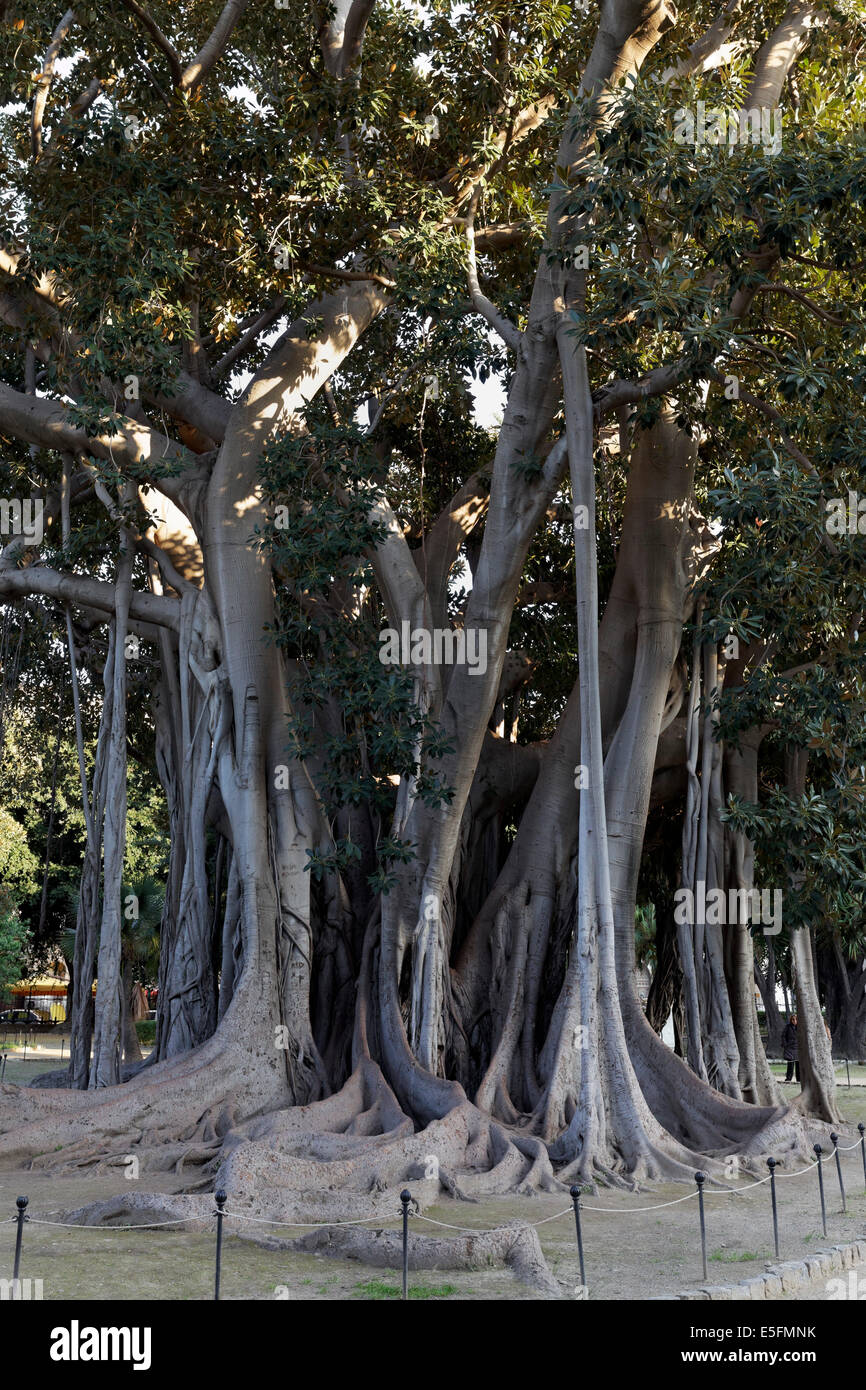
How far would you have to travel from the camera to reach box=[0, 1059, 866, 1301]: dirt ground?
545cm

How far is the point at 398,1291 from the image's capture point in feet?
17.7

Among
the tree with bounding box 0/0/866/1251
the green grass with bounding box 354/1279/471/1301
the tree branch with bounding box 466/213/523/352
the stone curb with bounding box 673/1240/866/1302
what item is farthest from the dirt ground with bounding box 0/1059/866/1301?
the tree branch with bounding box 466/213/523/352

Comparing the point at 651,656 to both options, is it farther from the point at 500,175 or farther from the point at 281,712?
the point at 500,175

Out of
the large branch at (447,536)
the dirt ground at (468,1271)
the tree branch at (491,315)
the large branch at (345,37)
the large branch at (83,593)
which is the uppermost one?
the large branch at (345,37)

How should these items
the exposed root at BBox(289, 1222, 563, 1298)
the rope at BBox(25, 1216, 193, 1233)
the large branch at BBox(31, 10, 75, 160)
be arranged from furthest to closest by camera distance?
the large branch at BBox(31, 10, 75, 160), the rope at BBox(25, 1216, 193, 1233), the exposed root at BBox(289, 1222, 563, 1298)

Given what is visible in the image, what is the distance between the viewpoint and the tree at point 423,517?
8.75m

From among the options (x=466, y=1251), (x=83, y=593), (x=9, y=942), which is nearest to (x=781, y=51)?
(x=83, y=593)

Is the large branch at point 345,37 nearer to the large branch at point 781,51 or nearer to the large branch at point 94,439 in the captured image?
the large branch at point 781,51

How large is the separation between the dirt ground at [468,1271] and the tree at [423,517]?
0.56 meters

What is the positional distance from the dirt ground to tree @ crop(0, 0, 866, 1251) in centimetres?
56

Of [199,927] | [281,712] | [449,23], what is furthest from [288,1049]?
[449,23]

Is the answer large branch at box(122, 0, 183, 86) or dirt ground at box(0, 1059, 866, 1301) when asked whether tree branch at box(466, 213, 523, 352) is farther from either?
dirt ground at box(0, 1059, 866, 1301)

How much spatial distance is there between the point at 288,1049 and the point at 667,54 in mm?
Answer: 8836

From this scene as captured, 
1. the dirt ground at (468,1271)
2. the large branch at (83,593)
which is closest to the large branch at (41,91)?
the large branch at (83,593)
